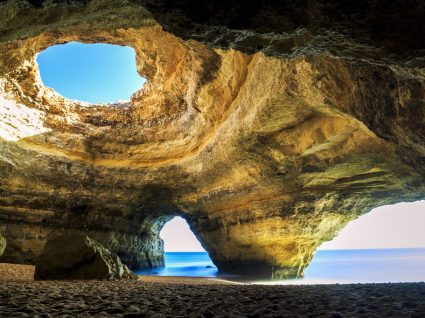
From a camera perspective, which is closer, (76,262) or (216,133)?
(76,262)

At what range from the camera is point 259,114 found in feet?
32.9

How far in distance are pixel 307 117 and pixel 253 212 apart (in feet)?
19.7

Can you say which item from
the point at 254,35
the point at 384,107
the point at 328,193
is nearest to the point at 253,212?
the point at 328,193

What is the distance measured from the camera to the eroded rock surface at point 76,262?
7.29 m

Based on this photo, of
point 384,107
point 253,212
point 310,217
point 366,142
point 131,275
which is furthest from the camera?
point 253,212

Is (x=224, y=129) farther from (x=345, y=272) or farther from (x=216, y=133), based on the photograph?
(x=345, y=272)

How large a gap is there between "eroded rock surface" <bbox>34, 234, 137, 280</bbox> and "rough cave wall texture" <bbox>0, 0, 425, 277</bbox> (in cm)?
473

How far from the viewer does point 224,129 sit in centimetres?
1180

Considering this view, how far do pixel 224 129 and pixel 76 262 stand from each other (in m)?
6.57

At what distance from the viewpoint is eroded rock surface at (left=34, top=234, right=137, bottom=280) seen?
7289 millimetres

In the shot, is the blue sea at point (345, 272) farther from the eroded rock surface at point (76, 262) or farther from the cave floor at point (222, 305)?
the cave floor at point (222, 305)

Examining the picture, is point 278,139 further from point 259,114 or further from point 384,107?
point 384,107

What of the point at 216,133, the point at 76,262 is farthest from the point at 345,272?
the point at 76,262

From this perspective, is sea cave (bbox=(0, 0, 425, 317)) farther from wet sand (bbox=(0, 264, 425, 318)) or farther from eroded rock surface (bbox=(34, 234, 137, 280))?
wet sand (bbox=(0, 264, 425, 318))
